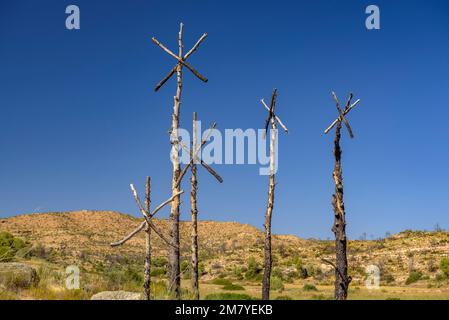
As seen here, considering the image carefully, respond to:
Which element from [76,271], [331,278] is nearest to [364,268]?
[331,278]

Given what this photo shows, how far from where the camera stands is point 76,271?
15.8m

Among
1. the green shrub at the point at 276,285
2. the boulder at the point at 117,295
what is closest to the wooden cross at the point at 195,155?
the boulder at the point at 117,295

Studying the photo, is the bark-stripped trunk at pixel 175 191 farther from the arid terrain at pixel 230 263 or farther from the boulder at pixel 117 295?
the boulder at pixel 117 295

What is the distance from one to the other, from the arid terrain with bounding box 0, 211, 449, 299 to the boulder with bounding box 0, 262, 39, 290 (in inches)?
9.0

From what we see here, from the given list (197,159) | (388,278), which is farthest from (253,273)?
(197,159)

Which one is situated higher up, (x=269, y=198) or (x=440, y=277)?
(x=269, y=198)

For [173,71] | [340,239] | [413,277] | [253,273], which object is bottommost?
[413,277]

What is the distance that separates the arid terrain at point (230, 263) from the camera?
1947cm

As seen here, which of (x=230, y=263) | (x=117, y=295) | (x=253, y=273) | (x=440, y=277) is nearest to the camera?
(x=117, y=295)

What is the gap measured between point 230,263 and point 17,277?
54612 millimetres

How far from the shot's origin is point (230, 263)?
68125 mm

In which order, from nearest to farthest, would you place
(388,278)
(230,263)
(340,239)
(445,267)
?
(340,239) → (445,267) → (388,278) → (230,263)

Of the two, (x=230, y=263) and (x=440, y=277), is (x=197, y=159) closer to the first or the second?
(x=440, y=277)

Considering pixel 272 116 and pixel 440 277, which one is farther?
pixel 440 277
